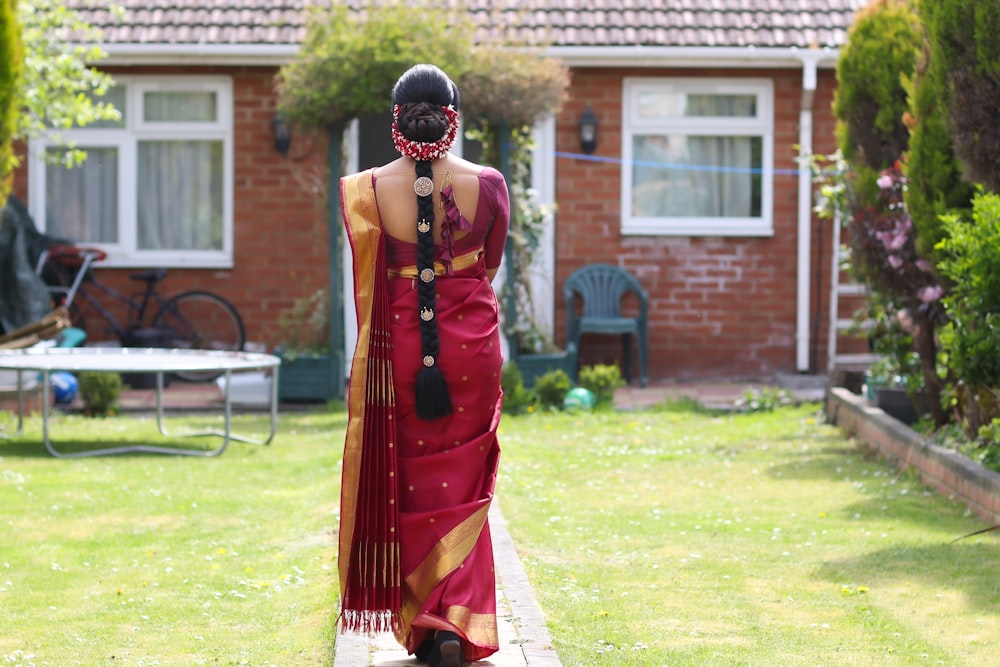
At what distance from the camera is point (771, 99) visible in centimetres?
1416

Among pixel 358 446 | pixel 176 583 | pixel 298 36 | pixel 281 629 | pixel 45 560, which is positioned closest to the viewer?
pixel 358 446

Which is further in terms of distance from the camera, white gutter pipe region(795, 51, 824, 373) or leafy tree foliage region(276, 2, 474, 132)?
white gutter pipe region(795, 51, 824, 373)

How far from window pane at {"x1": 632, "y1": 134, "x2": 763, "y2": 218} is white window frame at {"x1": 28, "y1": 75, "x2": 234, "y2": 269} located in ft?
12.6

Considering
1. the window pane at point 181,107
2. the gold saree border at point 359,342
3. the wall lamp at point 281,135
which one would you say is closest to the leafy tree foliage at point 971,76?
the gold saree border at point 359,342

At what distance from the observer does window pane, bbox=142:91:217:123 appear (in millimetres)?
14180

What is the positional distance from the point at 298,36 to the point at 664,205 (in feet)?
12.3

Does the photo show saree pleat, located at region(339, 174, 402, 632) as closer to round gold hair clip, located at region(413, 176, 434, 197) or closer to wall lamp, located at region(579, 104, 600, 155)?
round gold hair clip, located at region(413, 176, 434, 197)

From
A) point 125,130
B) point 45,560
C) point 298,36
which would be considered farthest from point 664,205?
point 45,560

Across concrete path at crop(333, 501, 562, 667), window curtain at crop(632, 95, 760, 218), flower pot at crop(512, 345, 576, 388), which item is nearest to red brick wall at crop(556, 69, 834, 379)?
window curtain at crop(632, 95, 760, 218)

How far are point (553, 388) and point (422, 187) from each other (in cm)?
739

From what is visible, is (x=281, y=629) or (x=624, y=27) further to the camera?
(x=624, y=27)

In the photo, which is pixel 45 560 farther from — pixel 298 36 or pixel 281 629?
pixel 298 36

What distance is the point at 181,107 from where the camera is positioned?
14.2 meters

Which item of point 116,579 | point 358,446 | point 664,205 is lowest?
point 116,579
